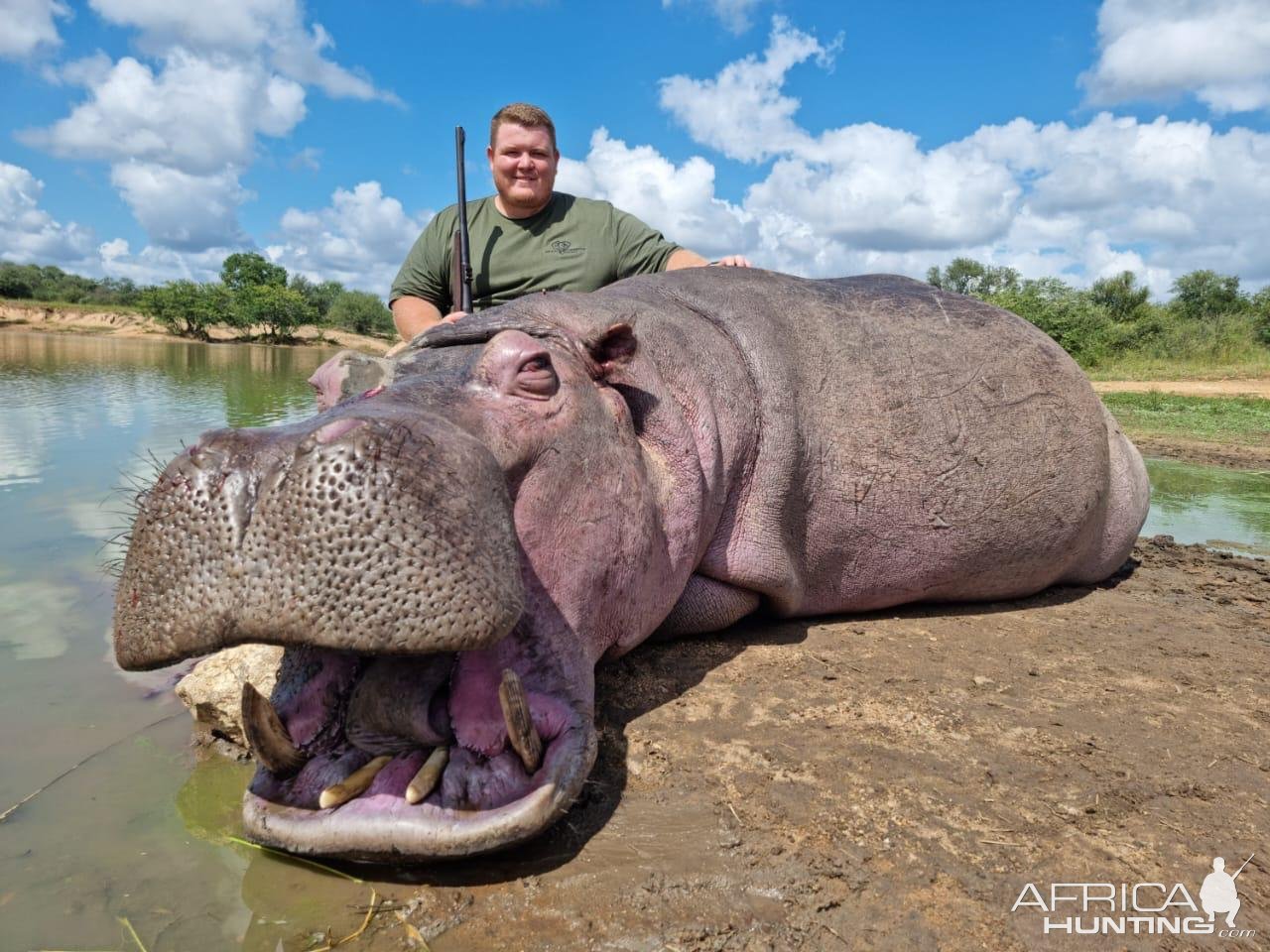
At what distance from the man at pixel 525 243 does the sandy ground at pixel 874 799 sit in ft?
8.24

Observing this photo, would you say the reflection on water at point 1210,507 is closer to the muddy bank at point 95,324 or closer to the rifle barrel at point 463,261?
the rifle barrel at point 463,261

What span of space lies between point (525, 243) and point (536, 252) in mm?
103

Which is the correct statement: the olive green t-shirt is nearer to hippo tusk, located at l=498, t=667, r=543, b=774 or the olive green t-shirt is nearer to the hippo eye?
the hippo eye

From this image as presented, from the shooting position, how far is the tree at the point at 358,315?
2987 inches

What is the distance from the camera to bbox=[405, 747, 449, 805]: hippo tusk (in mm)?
2029

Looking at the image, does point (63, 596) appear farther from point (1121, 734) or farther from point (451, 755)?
point (1121, 734)

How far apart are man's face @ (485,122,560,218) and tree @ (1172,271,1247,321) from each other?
4201 centimetres

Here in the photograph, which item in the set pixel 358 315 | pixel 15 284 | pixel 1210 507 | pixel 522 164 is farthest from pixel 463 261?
pixel 15 284

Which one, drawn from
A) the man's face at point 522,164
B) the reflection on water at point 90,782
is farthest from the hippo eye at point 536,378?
the man's face at point 522,164

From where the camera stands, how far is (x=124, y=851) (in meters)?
2.20

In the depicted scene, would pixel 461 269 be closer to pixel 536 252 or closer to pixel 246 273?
pixel 536 252

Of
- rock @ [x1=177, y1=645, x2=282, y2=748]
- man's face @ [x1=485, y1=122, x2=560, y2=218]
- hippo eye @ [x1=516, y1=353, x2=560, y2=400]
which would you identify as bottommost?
rock @ [x1=177, y1=645, x2=282, y2=748]

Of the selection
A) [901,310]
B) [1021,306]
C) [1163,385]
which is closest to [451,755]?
[901,310]

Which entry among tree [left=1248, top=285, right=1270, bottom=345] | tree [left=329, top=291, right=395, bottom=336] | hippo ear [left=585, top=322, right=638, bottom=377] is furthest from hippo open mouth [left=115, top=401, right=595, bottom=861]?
Answer: tree [left=329, top=291, right=395, bottom=336]
